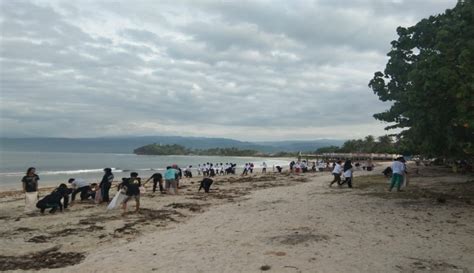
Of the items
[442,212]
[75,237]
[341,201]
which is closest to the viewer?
[75,237]

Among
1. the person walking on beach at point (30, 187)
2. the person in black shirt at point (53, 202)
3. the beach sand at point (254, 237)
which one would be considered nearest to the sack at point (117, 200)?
the beach sand at point (254, 237)

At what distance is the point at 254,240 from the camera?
895 centimetres

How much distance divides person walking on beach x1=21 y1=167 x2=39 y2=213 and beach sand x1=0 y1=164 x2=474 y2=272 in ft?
1.85

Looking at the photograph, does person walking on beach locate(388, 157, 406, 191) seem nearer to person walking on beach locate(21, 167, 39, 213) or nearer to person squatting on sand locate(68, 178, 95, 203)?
person squatting on sand locate(68, 178, 95, 203)

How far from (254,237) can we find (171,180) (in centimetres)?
1181

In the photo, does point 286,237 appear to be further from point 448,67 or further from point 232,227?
point 448,67

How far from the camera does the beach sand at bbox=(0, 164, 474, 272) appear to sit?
716 centimetres

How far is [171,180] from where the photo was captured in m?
20.5

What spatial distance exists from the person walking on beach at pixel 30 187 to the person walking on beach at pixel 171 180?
722 cm

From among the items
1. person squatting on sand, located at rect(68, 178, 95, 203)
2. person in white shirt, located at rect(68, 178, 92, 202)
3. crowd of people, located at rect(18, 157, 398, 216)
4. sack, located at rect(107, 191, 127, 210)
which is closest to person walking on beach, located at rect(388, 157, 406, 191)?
crowd of people, located at rect(18, 157, 398, 216)

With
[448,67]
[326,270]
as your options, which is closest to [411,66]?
[448,67]

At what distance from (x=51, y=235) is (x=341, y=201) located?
10.2 metres

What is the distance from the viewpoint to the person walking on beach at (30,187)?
13.5m

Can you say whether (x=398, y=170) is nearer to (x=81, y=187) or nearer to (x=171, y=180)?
(x=171, y=180)
